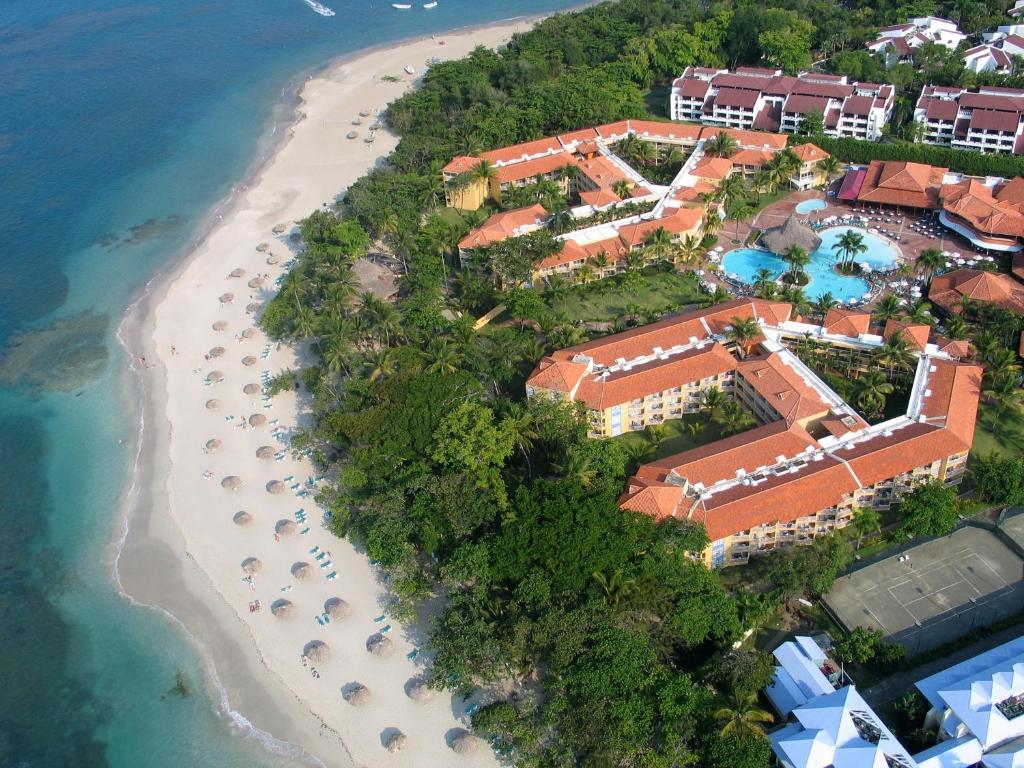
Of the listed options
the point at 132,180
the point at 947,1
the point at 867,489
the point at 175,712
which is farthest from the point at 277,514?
the point at 947,1

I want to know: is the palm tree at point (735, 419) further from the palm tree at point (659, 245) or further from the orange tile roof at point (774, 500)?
the palm tree at point (659, 245)

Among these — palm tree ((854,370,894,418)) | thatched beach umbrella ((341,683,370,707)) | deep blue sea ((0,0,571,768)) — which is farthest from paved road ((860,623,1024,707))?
deep blue sea ((0,0,571,768))

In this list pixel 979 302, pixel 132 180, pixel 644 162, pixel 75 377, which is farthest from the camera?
pixel 132 180

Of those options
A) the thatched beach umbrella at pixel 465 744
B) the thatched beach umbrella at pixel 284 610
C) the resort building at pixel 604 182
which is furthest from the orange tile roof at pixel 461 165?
the thatched beach umbrella at pixel 465 744

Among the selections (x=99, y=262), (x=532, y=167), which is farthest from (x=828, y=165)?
(x=99, y=262)

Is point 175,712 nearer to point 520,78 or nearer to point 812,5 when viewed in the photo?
point 520,78

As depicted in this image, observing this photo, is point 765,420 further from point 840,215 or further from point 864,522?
point 840,215

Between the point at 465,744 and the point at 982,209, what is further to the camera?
the point at 982,209
